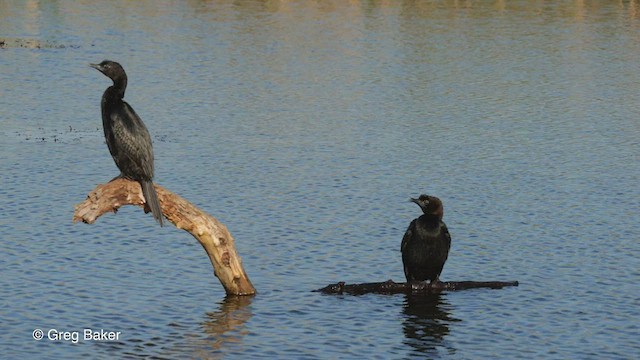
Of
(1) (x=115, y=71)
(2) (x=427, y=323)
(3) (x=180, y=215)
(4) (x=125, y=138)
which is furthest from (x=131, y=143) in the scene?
(2) (x=427, y=323)

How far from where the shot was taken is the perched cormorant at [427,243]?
27406mm

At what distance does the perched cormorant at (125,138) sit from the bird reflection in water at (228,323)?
2.81 m

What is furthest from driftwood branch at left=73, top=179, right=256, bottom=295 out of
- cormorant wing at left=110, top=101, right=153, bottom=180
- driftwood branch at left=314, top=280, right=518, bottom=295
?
driftwood branch at left=314, top=280, right=518, bottom=295

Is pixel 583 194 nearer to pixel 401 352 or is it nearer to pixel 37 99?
pixel 401 352

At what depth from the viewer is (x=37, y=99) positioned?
55375 millimetres

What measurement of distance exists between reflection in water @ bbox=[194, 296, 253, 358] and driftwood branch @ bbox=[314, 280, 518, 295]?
5.76 ft

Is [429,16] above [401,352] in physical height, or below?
above

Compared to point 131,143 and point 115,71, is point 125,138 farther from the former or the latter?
point 115,71

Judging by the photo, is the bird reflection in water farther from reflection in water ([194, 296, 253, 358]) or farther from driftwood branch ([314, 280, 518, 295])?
driftwood branch ([314, 280, 518, 295])

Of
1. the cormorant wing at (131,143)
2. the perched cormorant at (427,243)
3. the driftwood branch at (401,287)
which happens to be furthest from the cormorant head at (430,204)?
the cormorant wing at (131,143)

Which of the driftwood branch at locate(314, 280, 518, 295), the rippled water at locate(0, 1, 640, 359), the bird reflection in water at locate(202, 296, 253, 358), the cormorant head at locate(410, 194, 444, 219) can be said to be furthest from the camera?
the driftwood branch at locate(314, 280, 518, 295)

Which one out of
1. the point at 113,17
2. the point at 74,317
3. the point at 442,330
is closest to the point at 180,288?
the point at 74,317

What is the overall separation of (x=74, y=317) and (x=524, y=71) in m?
43.0

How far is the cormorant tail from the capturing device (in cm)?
2358
